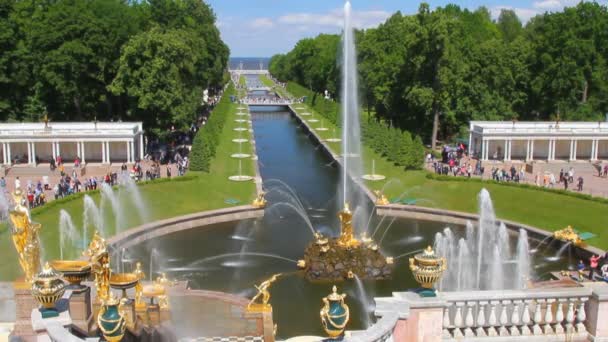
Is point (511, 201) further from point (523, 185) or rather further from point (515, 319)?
point (515, 319)

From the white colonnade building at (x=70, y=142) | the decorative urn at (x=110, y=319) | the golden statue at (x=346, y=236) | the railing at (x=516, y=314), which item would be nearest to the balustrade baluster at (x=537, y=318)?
the railing at (x=516, y=314)

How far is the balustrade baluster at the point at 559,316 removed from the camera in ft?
38.8

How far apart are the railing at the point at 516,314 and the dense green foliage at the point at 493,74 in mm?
52207

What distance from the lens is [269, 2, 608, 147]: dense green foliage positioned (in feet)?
208

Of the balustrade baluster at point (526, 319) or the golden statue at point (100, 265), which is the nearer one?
the balustrade baluster at point (526, 319)

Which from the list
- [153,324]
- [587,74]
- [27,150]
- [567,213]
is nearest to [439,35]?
[587,74]

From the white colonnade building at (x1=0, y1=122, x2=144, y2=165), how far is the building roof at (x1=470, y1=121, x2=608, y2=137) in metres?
30.8

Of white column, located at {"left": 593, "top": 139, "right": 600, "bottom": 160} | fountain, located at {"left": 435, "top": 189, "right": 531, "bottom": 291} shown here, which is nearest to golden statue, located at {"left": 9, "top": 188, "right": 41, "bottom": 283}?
fountain, located at {"left": 435, "top": 189, "right": 531, "bottom": 291}

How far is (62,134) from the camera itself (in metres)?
55.3

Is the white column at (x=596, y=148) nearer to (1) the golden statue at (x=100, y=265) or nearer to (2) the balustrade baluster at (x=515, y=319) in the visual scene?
(2) the balustrade baluster at (x=515, y=319)

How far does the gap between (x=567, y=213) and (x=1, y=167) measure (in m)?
42.0

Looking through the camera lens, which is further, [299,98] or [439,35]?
[299,98]

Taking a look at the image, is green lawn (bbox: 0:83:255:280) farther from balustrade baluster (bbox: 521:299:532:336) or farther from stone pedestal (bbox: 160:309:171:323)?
balustrade baluster (bbox: 521:299:532:336)

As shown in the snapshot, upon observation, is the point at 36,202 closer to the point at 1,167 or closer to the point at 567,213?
the point at 1,167
